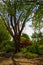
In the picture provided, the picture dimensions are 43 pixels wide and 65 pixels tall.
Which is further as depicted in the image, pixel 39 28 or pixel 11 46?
pixel 11 46

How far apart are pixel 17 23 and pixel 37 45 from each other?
11.3ft

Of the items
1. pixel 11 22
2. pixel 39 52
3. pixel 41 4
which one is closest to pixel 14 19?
pixel 11 22

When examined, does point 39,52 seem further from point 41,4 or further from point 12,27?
point 41,4

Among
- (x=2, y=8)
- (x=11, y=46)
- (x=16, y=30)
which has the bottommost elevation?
(x=11, y=46)

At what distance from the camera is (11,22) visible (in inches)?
872

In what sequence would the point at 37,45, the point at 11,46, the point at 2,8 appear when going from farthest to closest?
1. the point at 11,46
2. the point at 37,45
3. the point at 2,8

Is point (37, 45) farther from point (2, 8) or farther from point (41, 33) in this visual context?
point (2, 8)

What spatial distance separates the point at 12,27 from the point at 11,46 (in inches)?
162

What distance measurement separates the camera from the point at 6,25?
22281 mm

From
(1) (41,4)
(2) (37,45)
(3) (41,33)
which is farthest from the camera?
(3) (41,33)

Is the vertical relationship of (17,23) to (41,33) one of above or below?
above

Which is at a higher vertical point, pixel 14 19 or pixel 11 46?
pixel 14 19

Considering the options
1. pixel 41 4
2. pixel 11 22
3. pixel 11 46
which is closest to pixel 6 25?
pixel 11 22

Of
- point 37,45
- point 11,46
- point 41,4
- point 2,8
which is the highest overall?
point 41,4
